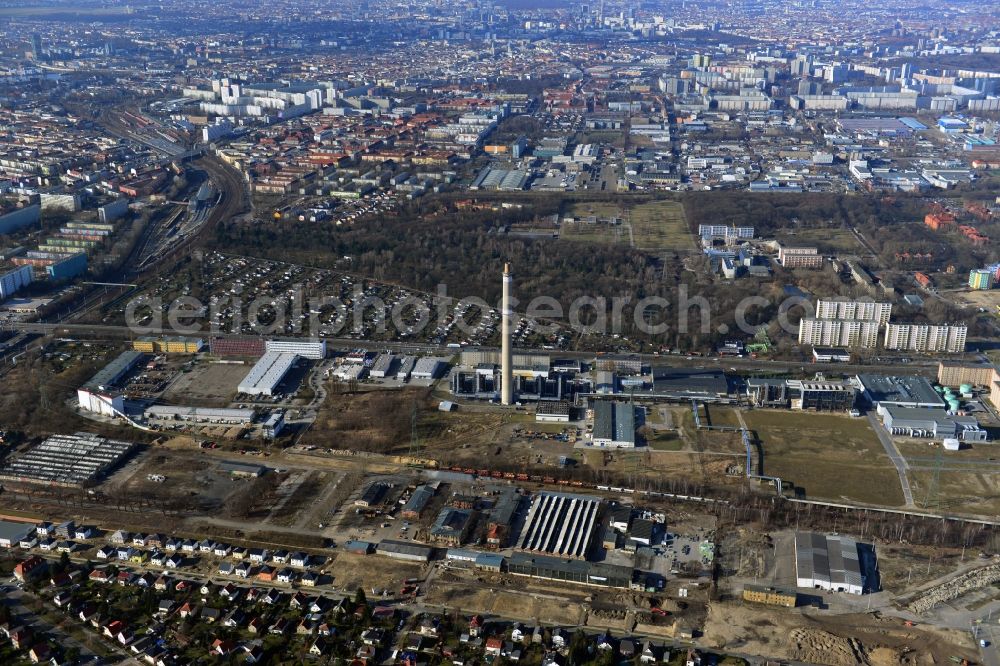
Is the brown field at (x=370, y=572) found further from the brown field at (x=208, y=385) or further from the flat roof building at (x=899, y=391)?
the flat roof building at (x=899, y=391)

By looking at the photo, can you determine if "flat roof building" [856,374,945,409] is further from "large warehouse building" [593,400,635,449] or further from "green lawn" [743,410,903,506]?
"large warehouse building" [593,400,635,449]

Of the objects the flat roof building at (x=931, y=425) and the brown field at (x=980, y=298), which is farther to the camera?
the brown field at (x=980, y=298)

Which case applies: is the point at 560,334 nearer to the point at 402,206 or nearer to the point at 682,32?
the point at 402,206

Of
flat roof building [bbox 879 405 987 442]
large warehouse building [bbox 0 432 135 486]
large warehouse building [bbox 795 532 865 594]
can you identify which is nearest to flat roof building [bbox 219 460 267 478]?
large warehouse building [bbox 0 432 135 486]

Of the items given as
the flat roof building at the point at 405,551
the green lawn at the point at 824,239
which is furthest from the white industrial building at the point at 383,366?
the green lawn at the point at 824,239

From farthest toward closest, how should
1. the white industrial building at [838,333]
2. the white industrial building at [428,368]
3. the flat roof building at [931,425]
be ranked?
the white industrial building at [838,333], the white industrial building at [428,368], the flat roof building at [931,425]

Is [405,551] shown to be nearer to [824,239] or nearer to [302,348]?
[302,348]

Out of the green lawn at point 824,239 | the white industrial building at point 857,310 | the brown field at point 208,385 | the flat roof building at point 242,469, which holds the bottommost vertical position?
the flat roof building at point 242,469

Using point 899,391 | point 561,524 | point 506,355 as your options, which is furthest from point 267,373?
point 899,391
